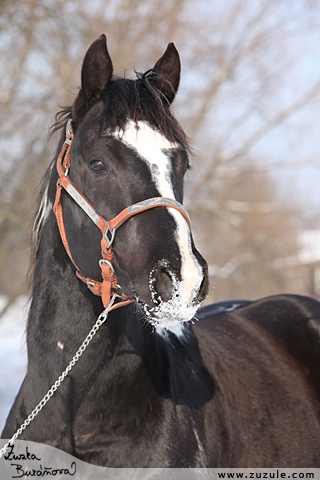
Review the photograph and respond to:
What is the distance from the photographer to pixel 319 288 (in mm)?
12609

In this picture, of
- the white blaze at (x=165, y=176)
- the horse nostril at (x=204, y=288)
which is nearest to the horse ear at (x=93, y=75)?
the white blaze at (x=165, y=176)

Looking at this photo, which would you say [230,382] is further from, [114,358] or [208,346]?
[114,358]

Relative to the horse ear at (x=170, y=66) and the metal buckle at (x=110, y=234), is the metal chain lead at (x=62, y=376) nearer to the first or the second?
the metal buckle at (x=110, y=234)

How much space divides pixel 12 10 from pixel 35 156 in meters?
2.14

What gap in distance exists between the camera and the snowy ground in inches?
242

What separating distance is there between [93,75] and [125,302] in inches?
45.0

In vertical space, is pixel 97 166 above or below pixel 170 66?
below

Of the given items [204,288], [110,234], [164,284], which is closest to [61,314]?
[110,234]

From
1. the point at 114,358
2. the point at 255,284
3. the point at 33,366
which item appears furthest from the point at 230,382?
the point at 255,284

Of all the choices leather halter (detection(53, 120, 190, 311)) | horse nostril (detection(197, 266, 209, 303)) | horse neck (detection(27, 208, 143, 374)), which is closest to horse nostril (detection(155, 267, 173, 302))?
horse nostril (detection(197, 266, 209, 303))

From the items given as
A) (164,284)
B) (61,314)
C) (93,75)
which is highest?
(93,75)

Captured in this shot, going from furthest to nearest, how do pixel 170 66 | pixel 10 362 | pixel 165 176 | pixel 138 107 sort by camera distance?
1. pixel 10 362
2. pixel 170 66
3. pixel 138 107
4. pixel 165 176

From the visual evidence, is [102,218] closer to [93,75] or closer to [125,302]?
[125,302]

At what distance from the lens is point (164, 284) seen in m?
1.62
